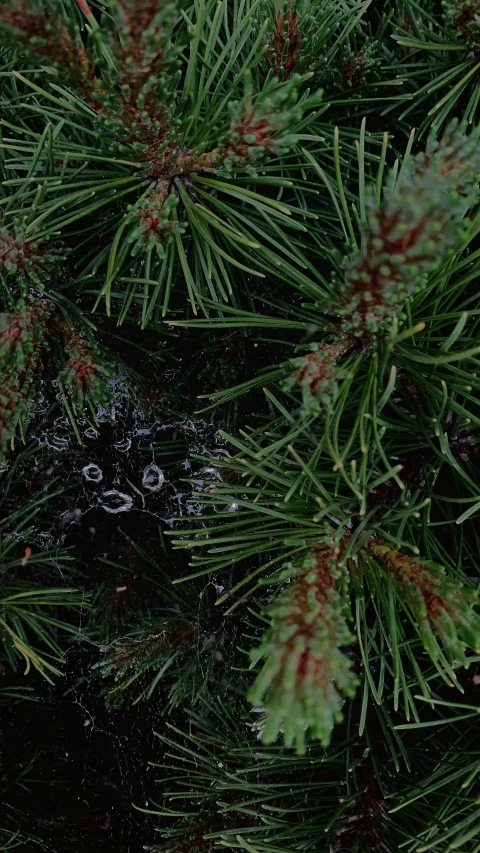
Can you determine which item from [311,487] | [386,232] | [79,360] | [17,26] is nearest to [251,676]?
[311,487]

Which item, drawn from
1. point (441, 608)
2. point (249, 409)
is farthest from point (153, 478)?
point (441, 608)

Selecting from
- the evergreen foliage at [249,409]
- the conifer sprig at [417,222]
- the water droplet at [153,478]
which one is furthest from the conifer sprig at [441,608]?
the water droplet at [153,478]

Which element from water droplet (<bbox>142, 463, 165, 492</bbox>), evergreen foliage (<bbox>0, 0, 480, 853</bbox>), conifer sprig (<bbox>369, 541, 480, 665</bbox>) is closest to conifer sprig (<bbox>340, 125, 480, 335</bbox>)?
evergreen foliage (<bbox>0, 0, 480, 853</bbox>)

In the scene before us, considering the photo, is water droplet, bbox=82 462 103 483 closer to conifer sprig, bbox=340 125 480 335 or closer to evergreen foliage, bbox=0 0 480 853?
evergreen foliage, bbox=0 0 480 853

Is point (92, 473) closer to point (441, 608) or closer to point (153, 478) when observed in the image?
point (153, 478)

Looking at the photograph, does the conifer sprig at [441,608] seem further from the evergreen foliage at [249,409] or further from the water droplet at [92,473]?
the water droplet at [92,473]

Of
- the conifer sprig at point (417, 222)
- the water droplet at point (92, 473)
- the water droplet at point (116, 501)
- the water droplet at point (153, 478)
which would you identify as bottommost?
the water droplet at point (116, 501)
